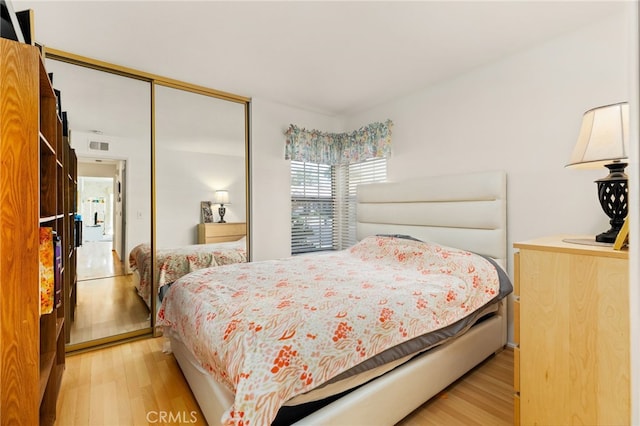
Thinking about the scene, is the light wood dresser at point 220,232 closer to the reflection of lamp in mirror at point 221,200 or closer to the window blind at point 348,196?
the reflection of lamp in mirror at point 221,200

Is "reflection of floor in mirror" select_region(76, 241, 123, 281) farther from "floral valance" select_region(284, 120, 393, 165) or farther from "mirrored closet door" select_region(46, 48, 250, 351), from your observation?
"floral valance" select_region(284, 120, 393, 165)

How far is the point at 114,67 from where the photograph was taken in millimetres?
2711

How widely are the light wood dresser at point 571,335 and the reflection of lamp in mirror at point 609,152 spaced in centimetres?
29

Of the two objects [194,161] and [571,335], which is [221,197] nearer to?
[194,161]

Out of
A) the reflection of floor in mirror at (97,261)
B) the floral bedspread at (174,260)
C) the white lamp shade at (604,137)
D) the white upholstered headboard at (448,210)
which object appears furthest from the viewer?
the floral bedspread at (174,260)

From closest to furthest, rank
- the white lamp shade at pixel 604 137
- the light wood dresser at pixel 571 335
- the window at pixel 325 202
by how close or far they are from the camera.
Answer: the light wood dresser at pixel 571 335 < the white lamp shade at pixel 604 137 < the window at pixel 325 202

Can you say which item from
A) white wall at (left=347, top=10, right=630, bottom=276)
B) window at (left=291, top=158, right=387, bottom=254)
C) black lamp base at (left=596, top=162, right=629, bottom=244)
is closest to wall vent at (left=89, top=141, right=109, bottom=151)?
window at (left=291, top=158, right=387, bottom=254)

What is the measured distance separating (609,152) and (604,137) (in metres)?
0.08

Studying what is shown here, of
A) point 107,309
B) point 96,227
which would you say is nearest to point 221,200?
point 96,227

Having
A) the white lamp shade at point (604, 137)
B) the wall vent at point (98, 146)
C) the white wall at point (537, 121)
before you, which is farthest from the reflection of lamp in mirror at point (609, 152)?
the wall vent at point (98, 146)

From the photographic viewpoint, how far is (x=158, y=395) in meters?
1.96

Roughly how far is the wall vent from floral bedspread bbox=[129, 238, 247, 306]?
89 centimetres

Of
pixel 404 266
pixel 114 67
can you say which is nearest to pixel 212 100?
pixel 114 67

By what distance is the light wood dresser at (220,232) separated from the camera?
315 centimetres
